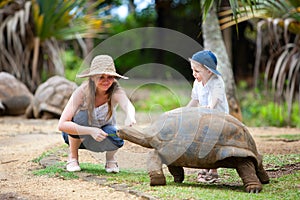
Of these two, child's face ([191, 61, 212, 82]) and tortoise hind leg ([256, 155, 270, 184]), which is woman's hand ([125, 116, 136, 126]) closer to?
child's face ([191, 61, 212, 82])

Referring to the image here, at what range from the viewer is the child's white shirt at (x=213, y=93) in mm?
3548

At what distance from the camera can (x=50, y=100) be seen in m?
8.01

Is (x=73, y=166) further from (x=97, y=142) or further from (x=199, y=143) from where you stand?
(x=199, y=143)

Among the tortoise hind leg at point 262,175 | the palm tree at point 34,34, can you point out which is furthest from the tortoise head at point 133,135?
the palm tree at point 34,34

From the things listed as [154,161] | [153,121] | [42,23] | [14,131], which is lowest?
[14,131]

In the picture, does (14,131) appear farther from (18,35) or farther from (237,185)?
(237,185)

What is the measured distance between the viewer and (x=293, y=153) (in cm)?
450

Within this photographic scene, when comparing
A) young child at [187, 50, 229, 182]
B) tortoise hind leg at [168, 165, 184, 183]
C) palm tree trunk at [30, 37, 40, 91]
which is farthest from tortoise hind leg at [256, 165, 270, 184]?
palm tree trunk at [30, 37, 40, 91]

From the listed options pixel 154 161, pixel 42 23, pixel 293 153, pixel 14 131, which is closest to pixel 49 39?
pixel 42 23

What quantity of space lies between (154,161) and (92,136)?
1.84ft

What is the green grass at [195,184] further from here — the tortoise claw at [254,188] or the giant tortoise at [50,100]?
the giant tortoise at [50,100]

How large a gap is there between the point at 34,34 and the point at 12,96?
1.54m

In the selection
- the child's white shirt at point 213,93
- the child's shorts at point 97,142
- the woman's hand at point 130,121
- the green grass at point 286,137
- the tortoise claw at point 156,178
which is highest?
the child's white shirt at point 213,93

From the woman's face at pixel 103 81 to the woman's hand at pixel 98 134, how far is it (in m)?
0.34
